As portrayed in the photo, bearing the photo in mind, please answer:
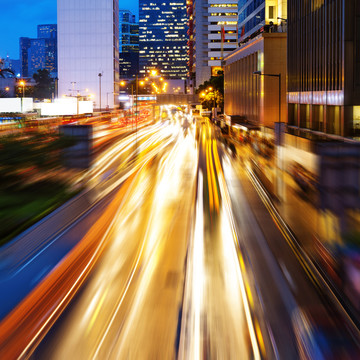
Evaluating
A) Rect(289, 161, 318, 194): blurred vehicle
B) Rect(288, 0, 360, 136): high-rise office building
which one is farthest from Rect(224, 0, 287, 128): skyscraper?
Rect(289, 161, 318, 194): blurred vehicle

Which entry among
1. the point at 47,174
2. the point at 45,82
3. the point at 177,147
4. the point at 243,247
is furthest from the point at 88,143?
the point at 45,82

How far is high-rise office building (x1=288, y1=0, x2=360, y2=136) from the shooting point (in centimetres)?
4341

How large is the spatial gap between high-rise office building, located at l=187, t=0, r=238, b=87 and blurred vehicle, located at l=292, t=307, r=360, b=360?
473ft

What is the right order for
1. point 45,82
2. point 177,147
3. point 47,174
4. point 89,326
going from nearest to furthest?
point 89,326 → point 47,174 → point 177,147 → point 45,82

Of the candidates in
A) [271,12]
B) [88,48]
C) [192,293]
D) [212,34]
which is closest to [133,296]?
[192,293]

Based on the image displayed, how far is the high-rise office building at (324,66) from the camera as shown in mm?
43406

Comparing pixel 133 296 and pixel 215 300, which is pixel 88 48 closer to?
pixel 133 296

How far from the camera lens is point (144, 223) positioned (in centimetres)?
1641

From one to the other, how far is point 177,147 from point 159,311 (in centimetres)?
3670

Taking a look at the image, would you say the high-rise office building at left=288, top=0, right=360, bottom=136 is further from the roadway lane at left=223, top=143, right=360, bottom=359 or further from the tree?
the tree

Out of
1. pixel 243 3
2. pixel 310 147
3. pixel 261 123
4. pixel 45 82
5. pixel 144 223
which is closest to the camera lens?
pixel 144 223

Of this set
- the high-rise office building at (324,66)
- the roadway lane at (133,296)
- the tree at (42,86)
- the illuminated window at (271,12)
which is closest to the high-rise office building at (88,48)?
the tree at (42,86)

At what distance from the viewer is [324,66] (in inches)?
1929

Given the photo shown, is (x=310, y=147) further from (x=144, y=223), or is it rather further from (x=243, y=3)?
(x=243, y=3)
